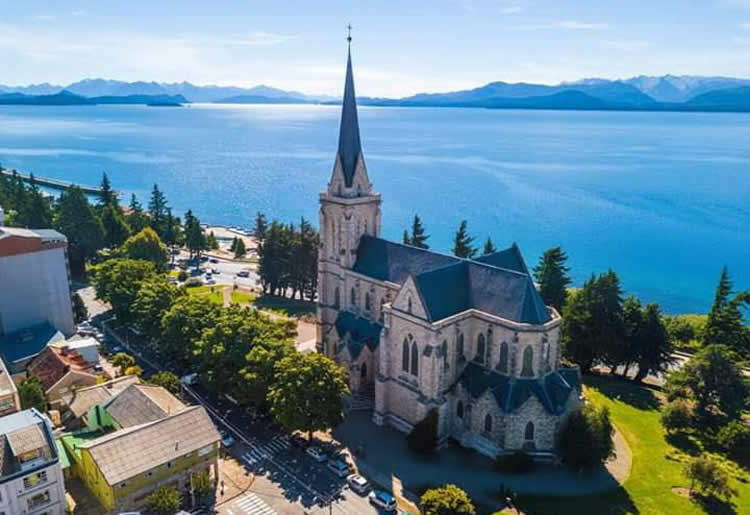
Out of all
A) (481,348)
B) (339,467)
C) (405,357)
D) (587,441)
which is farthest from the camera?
(405,357)

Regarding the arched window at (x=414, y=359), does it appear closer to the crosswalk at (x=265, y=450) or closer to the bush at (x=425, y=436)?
the bush at (x=425, y=436)

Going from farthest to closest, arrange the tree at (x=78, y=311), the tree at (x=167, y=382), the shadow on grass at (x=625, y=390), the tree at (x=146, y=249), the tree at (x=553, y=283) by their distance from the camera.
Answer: the tree at (x=146, y=249), the tree at (x=78, y=311), the tree at (x=553, y=283), the shadow on grass at (x=625, y=390), the tree at (x=167, y=382)

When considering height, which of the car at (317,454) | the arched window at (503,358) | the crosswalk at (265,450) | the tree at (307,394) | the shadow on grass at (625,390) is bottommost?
the shadow on grass at (625,390)

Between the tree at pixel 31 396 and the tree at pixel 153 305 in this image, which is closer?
the tree at pixel 31 396

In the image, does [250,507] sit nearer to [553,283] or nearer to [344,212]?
[344,212]

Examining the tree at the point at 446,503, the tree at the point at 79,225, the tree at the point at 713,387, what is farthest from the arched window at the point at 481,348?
the tree at the point at 79,225

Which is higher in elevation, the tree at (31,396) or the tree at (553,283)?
the tree at (553,283)

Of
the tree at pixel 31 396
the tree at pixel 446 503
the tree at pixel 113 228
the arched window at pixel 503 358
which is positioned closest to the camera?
the tree at pixel 446 503

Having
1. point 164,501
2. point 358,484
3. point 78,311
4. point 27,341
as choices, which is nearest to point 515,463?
point 358,484
